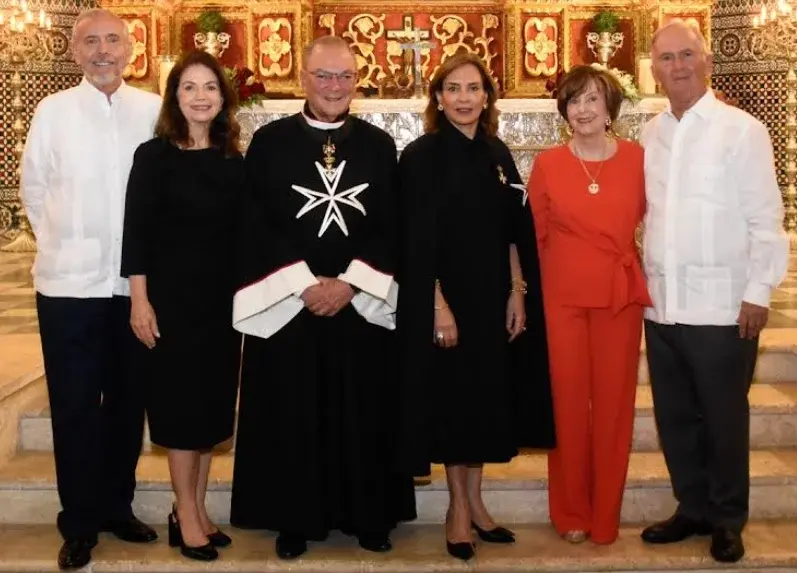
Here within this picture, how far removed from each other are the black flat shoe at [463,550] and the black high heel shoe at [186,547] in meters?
0.84

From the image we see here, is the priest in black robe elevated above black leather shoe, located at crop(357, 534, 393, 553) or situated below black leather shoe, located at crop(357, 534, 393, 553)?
above

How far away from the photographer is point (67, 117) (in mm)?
3447

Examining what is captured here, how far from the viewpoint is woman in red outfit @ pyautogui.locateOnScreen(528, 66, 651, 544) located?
339 centimetres

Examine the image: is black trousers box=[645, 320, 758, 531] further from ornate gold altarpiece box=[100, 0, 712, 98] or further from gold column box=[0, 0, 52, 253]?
gold column box=[0, 0, 52, 253]

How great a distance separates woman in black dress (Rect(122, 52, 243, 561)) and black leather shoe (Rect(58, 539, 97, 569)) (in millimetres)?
444

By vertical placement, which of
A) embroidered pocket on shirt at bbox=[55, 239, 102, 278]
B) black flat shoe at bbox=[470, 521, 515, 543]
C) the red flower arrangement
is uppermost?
the red flower arrangement

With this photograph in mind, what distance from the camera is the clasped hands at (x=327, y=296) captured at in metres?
3.35

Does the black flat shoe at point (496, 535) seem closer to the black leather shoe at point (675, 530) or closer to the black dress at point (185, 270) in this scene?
the black leather shoe at point (675, 530)

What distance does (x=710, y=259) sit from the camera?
11.1ft

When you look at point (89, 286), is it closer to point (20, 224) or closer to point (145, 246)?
point (145, 246)

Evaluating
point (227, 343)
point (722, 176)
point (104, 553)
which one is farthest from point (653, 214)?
point (104, 553)

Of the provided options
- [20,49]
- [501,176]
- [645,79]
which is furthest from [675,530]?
[20,49]

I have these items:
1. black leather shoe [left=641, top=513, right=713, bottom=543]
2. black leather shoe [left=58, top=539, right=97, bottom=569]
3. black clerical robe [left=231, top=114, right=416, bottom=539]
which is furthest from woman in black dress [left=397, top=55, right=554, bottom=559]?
black leather shoe [left=58, top=539, right=97, bottom=569]

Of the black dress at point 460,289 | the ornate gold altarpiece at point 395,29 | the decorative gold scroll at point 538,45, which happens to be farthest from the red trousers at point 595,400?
the decorative gold scroll at point 538,45
